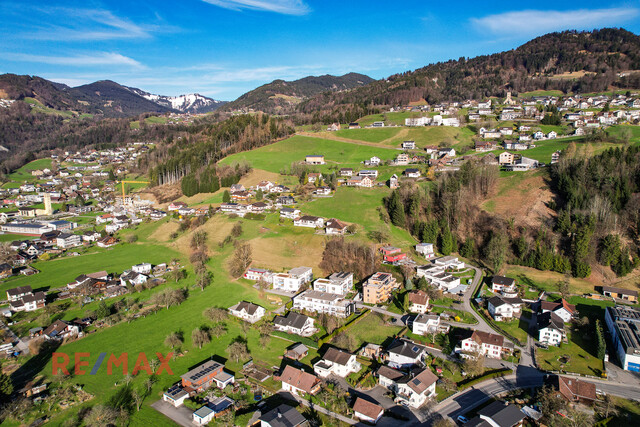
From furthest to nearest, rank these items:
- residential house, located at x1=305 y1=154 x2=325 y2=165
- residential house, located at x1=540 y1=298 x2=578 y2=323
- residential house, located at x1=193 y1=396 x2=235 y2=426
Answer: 1. residential house, located at x1=305 y1=154 x2=325 y2=165
2. residential house, located at x1=540 y1=298 x2=578 y2=323
3. residential house, located at x1=193 y1=396 x2=235 y2=426

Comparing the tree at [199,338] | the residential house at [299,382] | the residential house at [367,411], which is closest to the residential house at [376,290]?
the residential house at [299,382]

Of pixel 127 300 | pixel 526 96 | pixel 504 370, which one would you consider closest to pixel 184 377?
pixel 127 300

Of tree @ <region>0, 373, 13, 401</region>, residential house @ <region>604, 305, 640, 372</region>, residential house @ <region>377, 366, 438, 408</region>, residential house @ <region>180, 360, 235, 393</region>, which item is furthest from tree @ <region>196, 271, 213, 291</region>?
residential house @ <region>604, 305, 640, 372</region>

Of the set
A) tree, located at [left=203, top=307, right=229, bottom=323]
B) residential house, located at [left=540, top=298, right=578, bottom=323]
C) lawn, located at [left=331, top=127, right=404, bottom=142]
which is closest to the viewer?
residential house, located at [left=540, top=298, right=578, bottom=323]

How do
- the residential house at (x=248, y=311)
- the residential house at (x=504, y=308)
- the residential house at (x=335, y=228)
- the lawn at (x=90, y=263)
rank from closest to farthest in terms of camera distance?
the residential house at (x=504, y=308) < the residential house at (x=248, y=311) < the lawn at (x=90, y=263) < the residential house at (x=335, y=228)

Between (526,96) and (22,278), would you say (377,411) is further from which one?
(526,96)

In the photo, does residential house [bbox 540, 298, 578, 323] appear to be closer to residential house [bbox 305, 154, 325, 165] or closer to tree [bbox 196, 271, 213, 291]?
tree [bbox 196, 271, 213, 291]

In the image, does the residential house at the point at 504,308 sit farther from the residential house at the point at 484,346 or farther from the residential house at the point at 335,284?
the residential house at the point at 335,284
